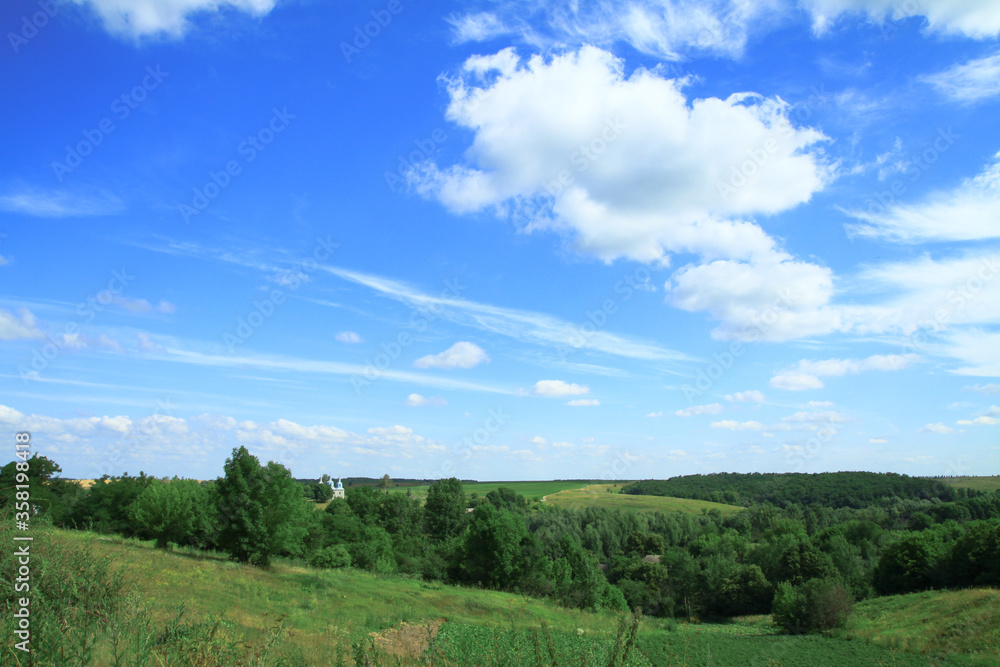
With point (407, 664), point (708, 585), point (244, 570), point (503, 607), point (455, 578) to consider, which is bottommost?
point (708, 585)

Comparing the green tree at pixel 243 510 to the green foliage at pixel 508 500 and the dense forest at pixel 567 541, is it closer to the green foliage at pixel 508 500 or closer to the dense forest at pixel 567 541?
the dense forest at pixel 567 541

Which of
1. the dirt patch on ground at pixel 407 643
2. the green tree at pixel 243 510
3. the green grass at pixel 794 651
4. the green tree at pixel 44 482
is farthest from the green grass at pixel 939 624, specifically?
the green tree at pixel 44 482

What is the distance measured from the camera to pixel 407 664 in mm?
5609

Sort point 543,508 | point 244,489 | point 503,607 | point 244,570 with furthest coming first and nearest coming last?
1. point 543,508
2. point 244,489
3. point 503,607
4. point 244,570

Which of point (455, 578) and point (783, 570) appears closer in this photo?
point (455, 578)

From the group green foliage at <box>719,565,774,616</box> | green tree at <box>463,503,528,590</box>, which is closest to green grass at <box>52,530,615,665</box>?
green tree at <box>463,503,528,590</box>

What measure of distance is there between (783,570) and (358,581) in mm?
59750

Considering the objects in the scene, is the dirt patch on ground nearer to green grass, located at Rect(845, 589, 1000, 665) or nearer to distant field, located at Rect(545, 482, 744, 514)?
green grass, located at Rect(845, 589, 1000, 665)

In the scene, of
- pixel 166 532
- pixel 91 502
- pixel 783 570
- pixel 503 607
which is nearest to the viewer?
pixel 503 607

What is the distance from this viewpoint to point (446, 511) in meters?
79.7

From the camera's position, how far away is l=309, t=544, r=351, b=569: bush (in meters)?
45.3

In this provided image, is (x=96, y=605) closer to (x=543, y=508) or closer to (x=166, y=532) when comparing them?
(x=166, y=532)

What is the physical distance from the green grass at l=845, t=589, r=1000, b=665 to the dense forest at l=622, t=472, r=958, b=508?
91899mm

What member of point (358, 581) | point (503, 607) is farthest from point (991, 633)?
point (358, 581)
